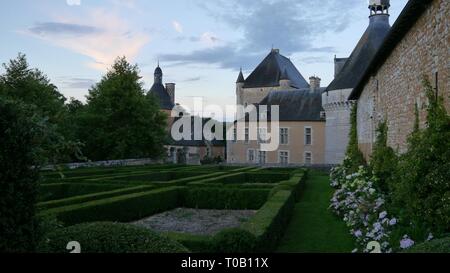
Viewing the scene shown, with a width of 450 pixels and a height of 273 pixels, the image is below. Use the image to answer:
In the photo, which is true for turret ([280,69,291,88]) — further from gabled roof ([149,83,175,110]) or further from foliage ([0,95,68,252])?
foliage ([0,95,68,252])

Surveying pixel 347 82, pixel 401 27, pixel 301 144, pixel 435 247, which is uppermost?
pixel 347 82

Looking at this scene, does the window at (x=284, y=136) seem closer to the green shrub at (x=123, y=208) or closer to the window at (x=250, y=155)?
the window at (x=250, y=155)

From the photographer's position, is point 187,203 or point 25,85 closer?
point 187,203

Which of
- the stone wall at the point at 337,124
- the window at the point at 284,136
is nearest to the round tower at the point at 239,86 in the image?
the window at the point at 284,136

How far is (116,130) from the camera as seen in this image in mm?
29812

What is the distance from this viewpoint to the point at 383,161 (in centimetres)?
1074

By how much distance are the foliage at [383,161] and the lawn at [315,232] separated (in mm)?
1407

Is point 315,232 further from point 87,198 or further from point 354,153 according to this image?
point 354,153

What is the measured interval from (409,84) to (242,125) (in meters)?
28.7

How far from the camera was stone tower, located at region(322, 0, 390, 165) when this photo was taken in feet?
83.1

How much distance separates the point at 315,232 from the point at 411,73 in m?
3.70

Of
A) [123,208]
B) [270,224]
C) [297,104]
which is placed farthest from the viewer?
[297,104]

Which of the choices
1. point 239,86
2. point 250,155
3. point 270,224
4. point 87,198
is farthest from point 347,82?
point 270,224

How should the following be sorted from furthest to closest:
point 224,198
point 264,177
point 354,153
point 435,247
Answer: point 264,177 < point 354,153 < point 224,198 < point 435,247
